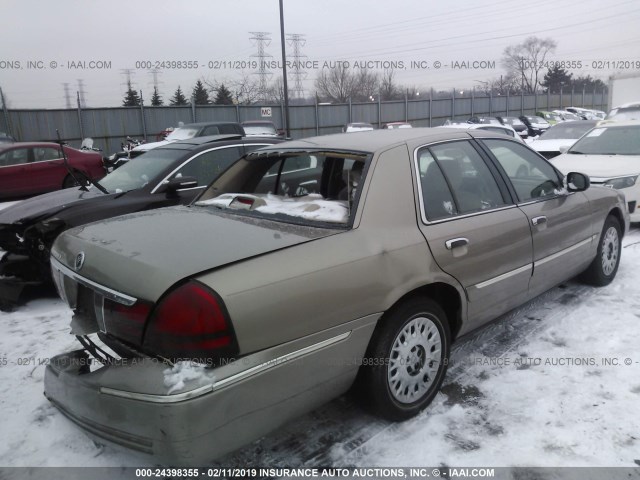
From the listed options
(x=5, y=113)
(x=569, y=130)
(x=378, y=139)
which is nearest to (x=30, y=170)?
(x=5, y=113)

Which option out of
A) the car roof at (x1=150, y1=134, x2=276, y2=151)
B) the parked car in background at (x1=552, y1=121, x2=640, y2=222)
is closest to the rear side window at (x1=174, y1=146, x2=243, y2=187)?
the car roof at (x1=150, y1=134, x2=276, y2=151)

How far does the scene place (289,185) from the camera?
3660mm

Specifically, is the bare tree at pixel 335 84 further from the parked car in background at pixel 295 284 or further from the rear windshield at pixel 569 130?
the parked car in background at pixel 295 284

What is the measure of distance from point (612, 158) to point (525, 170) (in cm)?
432

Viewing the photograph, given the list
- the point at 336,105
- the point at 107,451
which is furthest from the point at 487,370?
the point at 336,105

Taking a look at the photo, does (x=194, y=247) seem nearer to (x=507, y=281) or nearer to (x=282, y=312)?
(x=282, y=312)

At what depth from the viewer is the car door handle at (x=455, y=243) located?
9.70 ft

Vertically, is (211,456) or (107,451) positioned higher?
(211,456)

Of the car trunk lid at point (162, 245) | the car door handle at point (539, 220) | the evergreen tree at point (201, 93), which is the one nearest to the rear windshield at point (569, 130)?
the car door handle at point (539, 220)

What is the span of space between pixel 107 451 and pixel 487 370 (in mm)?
2394

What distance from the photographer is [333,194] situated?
3641 mm

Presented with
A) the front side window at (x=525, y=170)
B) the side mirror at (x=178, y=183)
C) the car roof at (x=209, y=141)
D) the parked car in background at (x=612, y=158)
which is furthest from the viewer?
the parked car in background at (x=612, y=158)

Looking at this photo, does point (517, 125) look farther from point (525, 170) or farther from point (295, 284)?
point (295, 284)

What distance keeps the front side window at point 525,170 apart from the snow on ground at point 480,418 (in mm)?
1097
